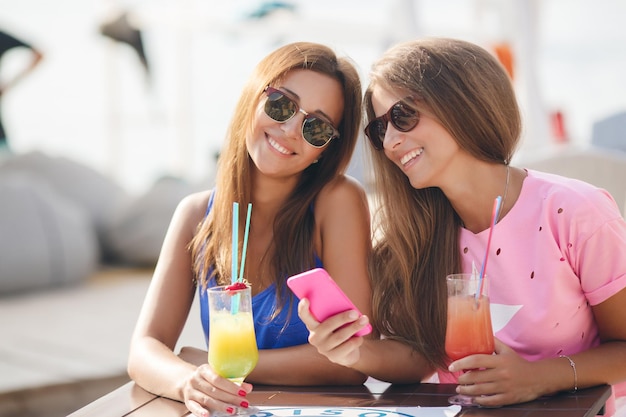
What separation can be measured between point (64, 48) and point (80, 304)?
15.3 ft

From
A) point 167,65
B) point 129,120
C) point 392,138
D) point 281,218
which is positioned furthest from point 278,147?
point 167,65

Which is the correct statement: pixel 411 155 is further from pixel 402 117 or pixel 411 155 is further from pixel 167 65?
pixel 167 65

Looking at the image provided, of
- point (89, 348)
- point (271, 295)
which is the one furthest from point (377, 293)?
point (89, 348)

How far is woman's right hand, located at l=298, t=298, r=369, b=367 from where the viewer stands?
1.82 metres

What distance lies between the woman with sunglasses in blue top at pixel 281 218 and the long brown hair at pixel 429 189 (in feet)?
0.40

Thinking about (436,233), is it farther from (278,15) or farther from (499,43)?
(499,43)

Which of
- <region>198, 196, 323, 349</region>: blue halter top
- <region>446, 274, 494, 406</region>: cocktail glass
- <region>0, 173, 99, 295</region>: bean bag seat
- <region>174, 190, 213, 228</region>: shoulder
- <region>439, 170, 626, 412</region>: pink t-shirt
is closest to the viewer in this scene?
<region>446, 274, 494, 406</region>: cocktail glass

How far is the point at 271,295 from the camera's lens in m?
2.45

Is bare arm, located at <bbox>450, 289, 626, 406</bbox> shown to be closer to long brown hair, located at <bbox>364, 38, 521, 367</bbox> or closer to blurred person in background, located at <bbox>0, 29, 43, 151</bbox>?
long brown hair, located at <bbox>364, 38, 521, 367</bbox>

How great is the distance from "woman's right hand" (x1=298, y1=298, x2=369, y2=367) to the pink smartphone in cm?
1

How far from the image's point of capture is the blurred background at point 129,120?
480 cm

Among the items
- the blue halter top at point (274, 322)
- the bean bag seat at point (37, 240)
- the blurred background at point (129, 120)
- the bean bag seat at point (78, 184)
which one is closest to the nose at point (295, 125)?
the blue halter top at point (274, 322)

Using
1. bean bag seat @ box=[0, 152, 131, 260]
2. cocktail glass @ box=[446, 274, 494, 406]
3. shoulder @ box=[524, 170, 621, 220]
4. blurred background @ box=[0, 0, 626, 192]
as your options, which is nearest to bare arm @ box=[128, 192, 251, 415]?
cocktail glass @ box=[446, 274, 494, 406]

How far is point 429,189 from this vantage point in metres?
2.32
